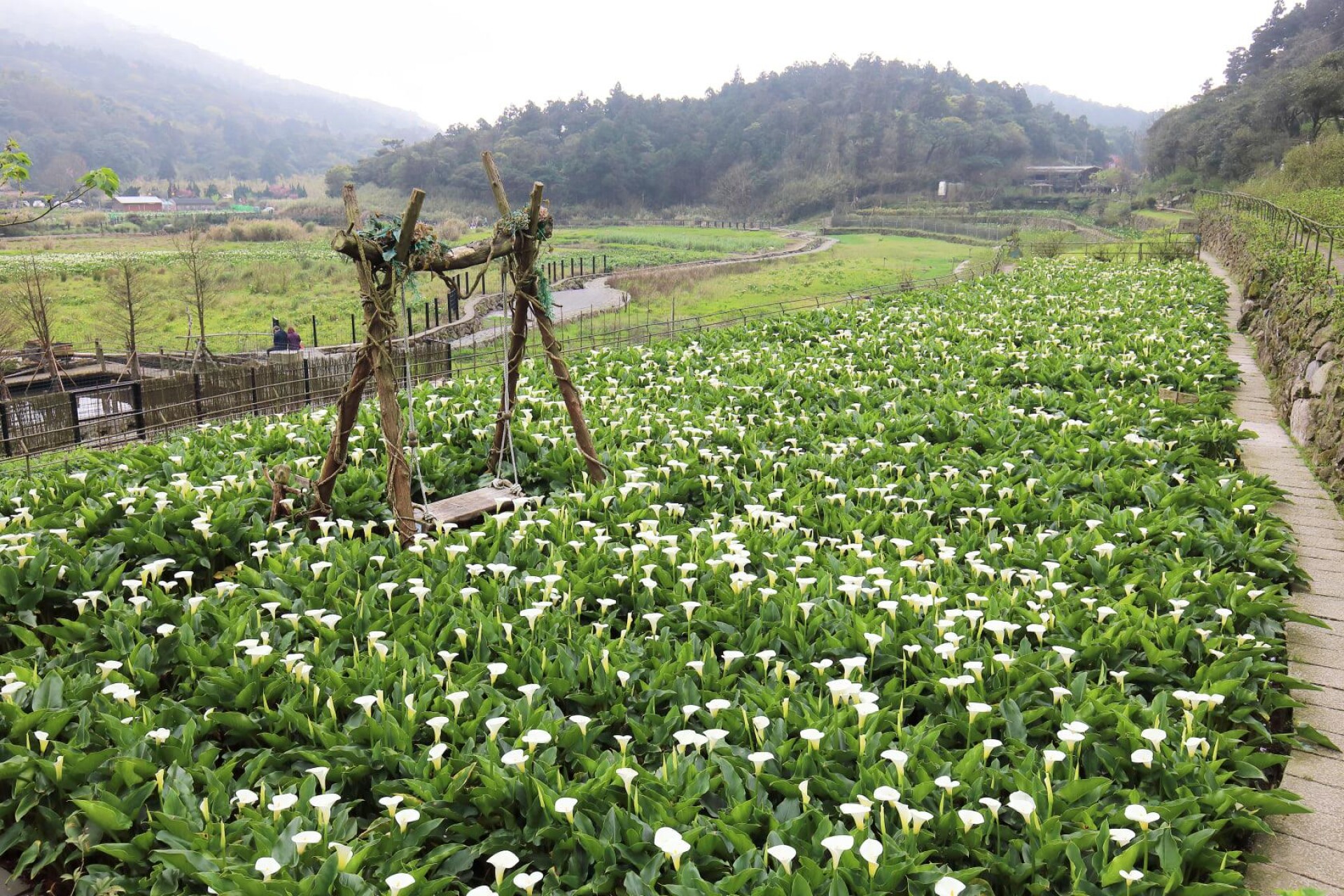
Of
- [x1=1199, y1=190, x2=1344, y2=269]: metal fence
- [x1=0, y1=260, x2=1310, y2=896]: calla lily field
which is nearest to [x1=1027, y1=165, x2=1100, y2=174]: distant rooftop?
[x1=1199, y1=190, x2=1344, y2=269]: metal fence

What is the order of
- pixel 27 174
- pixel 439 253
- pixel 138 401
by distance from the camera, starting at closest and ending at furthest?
pixel 27 174, pixel 439 253, pixel 138 401

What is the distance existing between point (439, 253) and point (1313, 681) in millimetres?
6506

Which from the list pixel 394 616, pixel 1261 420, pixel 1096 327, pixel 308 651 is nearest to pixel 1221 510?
pixel 1261 420

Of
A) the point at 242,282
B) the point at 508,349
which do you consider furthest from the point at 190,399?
the point at 242,282

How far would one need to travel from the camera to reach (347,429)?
287 inches

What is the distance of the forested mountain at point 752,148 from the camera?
4281 inches

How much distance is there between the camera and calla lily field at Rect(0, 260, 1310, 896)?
3.66 meters

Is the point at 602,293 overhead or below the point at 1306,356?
below

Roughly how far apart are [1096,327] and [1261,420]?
17.5ft

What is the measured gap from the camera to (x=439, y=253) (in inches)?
287

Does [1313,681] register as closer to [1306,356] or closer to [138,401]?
[1306,356]

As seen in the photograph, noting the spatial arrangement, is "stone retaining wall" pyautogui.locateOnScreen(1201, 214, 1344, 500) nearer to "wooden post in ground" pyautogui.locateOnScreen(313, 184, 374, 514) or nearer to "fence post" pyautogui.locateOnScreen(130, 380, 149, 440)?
"wooden post in ground" pyautogui.locateOnScreen(313, 184, 374, 514)

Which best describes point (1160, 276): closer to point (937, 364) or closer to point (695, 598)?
point (937, 364)

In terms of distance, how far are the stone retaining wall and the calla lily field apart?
3.85 feet
